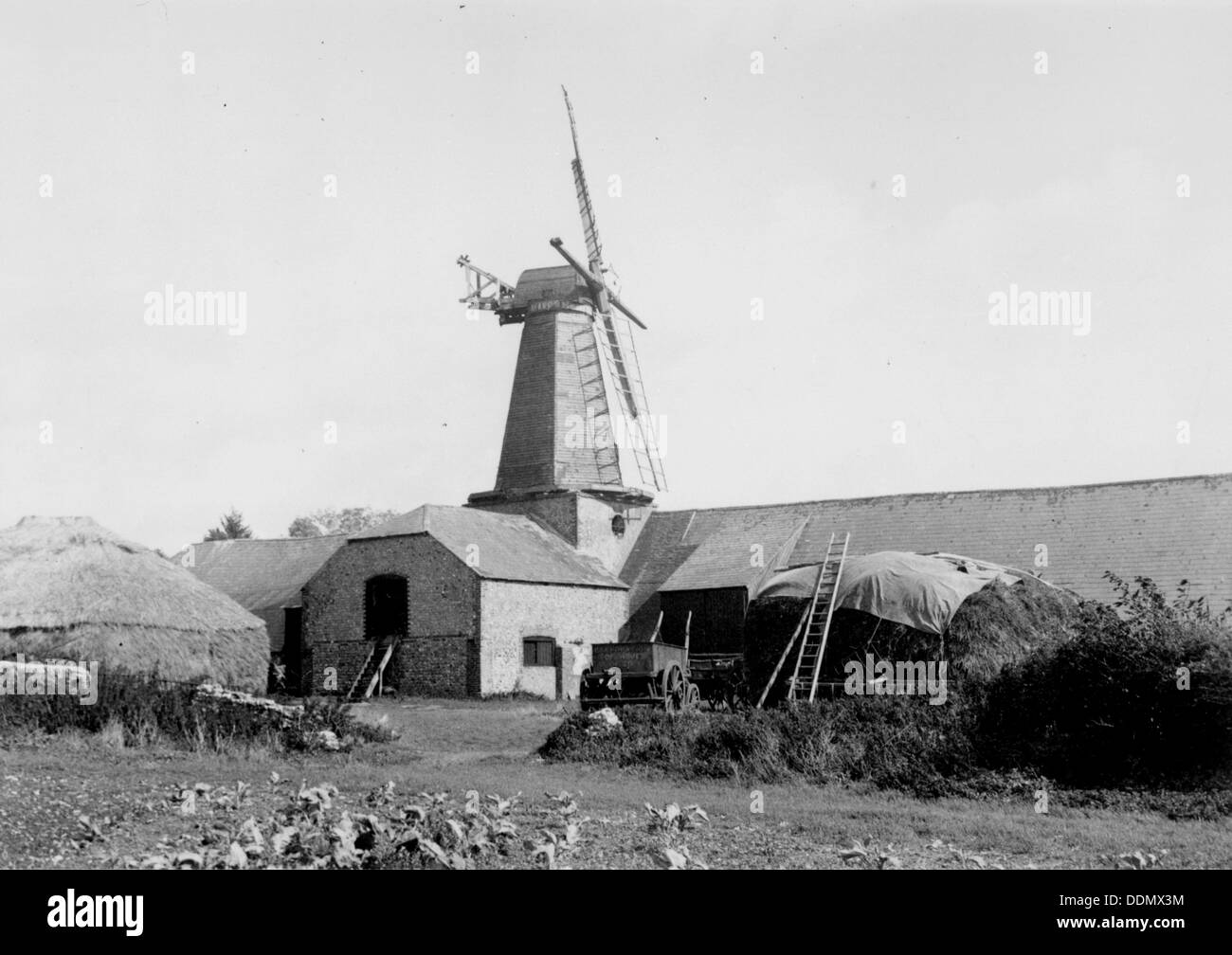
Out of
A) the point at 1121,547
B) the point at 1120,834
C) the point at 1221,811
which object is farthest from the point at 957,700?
the point at 1121,547

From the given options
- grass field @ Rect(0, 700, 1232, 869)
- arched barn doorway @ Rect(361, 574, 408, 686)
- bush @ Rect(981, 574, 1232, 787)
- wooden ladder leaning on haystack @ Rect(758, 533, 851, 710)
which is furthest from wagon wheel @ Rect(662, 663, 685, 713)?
arched barn doorway @ Rect(361, 574, 408, 686)

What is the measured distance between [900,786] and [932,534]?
1964 centimetres

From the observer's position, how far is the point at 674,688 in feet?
71.4

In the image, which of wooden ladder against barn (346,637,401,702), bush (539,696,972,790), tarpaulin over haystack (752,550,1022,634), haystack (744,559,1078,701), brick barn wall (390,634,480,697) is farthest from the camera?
wooden ladder against barn (346,637,401,702)

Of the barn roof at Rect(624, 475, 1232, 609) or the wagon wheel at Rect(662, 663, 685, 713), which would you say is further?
the barn roof at Rect(624, 475, 1232, 609)

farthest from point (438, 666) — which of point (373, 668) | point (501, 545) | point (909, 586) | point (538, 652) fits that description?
point (909, 586)

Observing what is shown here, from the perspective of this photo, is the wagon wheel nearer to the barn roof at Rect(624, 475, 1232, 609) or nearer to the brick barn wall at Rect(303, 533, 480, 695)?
the brick barn wall at Rect(303, 533, 480, 695)

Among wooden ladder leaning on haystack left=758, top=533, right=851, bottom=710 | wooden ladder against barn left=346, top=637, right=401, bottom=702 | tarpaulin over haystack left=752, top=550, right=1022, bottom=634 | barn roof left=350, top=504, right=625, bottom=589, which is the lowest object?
wooden ladder against barn left=346, top=637, right=401, bottom=702

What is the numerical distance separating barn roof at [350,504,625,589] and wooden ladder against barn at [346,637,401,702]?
263cm

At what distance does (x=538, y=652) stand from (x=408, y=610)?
3.27m

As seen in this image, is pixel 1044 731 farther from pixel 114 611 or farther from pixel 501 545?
pixel 501 545

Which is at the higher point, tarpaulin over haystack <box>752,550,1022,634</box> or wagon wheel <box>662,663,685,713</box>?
tarpaulin over haystack <box>752,550,1022,634</box>

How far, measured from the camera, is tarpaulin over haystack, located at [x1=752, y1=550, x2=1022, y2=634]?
18.5 meters

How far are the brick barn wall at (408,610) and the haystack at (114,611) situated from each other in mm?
5173
